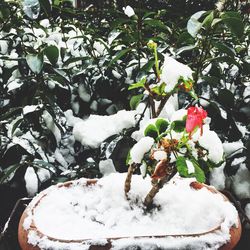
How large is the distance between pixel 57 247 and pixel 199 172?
32 cm

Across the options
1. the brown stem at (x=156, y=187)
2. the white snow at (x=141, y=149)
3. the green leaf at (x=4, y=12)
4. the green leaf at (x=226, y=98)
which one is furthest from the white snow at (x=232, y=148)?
the green leaf at (x=4, y=12)

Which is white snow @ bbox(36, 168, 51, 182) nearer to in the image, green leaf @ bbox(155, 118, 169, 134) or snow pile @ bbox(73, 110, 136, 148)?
snow pile @ bbox(73, 110, 136, 148)

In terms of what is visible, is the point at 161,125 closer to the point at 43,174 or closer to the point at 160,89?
the point at 160,89

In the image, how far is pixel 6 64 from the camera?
1779 mm

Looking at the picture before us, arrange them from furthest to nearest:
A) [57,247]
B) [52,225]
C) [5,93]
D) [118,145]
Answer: [5,93] < [118,145] < [52,225] < [57,247]

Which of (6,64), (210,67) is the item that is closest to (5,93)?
(6,64)

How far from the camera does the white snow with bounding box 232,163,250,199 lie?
1.31 metres

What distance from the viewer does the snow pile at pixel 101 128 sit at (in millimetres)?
1319

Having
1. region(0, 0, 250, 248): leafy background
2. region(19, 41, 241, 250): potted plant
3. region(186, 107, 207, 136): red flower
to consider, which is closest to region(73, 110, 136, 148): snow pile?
region(0, 0, 250, 248): leafy background

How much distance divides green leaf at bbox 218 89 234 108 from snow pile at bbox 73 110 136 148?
0.32 metres

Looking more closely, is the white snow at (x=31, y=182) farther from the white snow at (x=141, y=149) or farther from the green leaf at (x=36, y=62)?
the white snow at (x=141, y=149)

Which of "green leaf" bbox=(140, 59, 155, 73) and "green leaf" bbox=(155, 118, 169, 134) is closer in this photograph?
"green leaf" bbox=(155, 118, 169, 134)

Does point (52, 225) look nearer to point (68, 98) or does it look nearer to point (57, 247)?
point (57, 247)

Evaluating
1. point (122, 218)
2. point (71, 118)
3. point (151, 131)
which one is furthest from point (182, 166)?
point (71, 118)
